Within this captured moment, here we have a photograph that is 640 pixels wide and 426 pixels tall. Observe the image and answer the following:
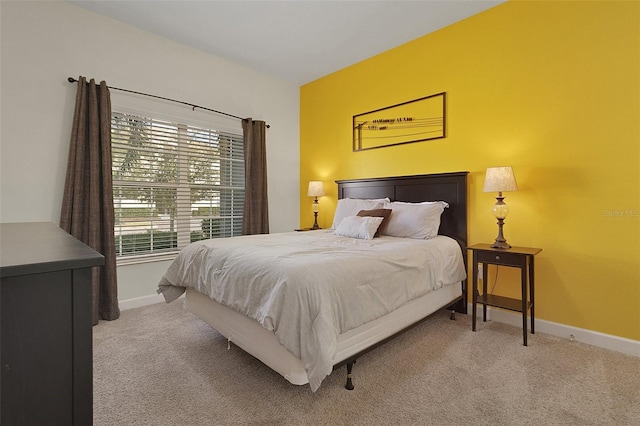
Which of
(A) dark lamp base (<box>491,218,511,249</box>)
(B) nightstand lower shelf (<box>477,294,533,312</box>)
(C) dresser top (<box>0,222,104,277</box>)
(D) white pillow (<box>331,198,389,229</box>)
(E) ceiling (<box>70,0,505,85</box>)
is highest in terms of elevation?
(E) ceiling (<box>70,0,505,85</box>)

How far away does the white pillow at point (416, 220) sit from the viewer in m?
2.86

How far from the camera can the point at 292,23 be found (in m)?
3.14

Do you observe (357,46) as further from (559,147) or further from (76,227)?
(76,227)

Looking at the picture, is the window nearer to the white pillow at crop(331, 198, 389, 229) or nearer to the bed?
the bed

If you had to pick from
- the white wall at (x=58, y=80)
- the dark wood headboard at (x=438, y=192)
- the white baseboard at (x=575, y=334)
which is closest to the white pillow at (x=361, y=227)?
the dark wood headboard at (x=438, y=192)

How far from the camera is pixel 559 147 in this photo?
2520 mm

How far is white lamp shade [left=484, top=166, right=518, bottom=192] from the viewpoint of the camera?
8.17ft

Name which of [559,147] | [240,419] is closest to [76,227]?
[240,419]

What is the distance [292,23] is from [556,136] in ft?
8.67

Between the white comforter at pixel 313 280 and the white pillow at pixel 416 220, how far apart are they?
0.63 ft

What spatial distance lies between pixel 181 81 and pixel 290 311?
3186 mm

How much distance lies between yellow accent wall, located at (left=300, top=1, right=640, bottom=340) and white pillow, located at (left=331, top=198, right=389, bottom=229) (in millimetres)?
554

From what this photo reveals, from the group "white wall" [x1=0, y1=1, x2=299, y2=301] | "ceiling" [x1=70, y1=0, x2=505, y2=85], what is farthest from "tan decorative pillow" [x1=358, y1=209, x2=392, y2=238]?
"white wall" [x1=0, y1=1, x2=299, y2=301]

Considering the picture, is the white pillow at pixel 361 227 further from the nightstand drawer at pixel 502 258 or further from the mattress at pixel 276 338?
the nightstand drawer at pixel 502 258
